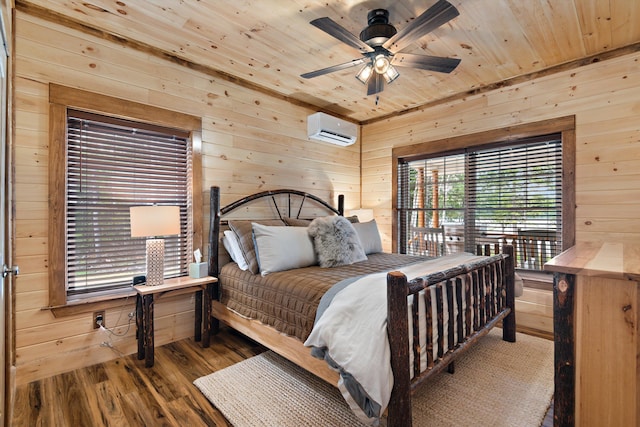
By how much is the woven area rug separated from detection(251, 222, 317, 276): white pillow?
739 millimetres

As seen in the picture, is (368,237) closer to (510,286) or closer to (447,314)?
(510,286)

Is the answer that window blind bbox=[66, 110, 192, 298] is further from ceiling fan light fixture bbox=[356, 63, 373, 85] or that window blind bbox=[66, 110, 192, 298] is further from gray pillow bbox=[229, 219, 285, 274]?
ceiling fan light fixture bbox=[356, 63, 373, 85]

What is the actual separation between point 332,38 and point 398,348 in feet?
7.40

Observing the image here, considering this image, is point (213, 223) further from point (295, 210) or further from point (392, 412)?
point (392, 412)

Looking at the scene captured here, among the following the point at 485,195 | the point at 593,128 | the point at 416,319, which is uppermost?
the point at 593,128

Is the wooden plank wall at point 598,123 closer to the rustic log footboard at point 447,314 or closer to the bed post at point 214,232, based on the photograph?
the rustic log footboard at point 447,314

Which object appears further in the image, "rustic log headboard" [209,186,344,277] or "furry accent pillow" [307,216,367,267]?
"rustic log headboard" [209,186,344,277]

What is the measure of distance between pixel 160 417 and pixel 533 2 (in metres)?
3.43

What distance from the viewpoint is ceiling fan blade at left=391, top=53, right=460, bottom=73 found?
6.89 ft

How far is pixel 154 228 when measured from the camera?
7.63ft

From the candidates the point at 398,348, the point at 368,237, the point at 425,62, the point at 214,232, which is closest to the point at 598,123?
the point at 425,62

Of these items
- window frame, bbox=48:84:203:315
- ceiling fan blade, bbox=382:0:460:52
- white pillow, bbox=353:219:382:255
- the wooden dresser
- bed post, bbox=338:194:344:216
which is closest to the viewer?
the wooden dresser

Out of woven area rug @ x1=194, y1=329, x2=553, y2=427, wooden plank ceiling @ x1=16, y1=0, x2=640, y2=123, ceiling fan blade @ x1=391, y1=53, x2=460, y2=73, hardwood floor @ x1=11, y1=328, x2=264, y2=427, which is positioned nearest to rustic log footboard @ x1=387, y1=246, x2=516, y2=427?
woven area rug @ x1=194, y1=329, x2=553, y2=427

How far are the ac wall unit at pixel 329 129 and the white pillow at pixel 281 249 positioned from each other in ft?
4.85
